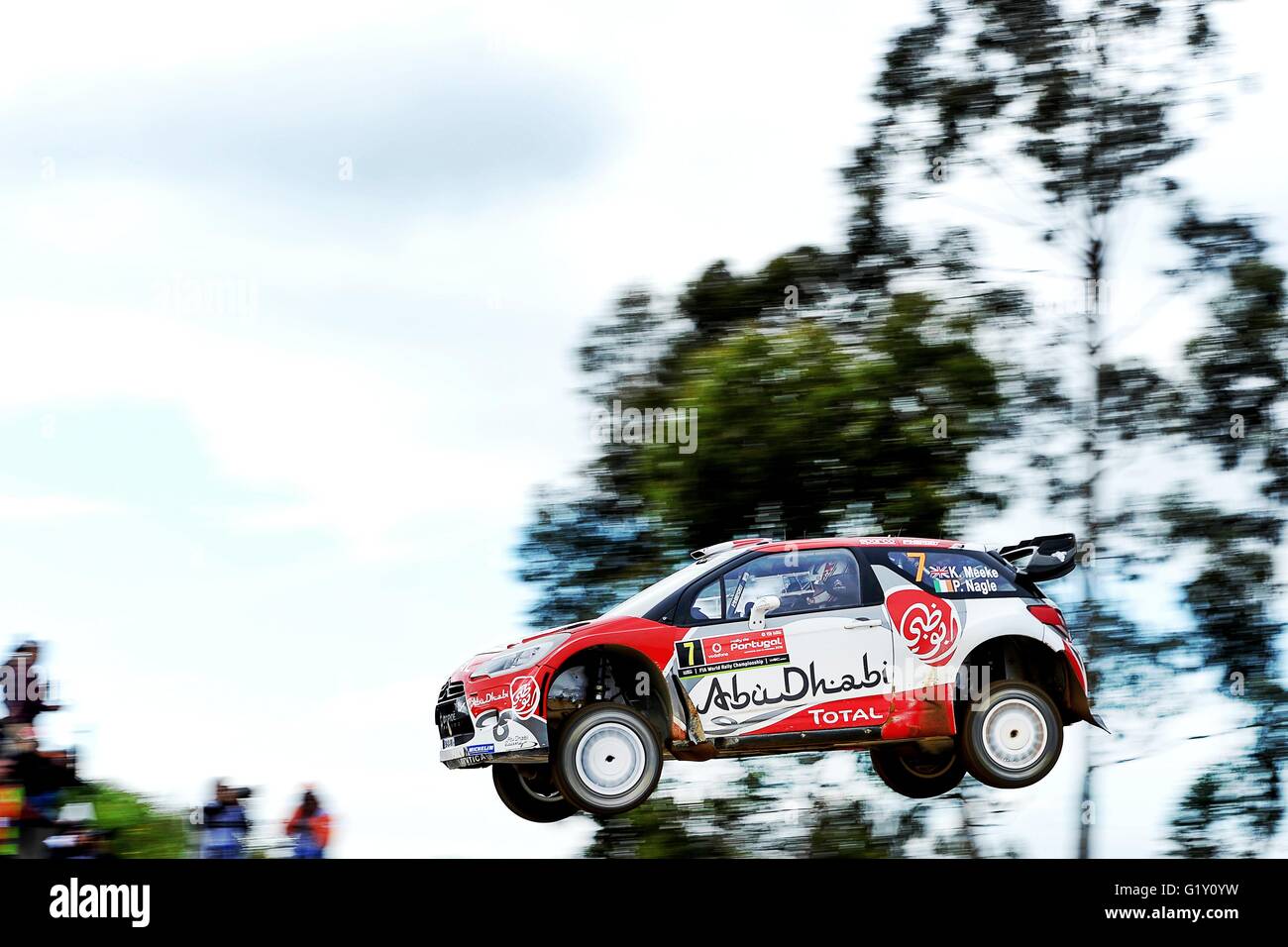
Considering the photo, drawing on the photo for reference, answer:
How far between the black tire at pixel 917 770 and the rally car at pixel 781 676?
52cm

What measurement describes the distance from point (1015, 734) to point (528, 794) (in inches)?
152

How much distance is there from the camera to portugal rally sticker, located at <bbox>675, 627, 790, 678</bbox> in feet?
33.5

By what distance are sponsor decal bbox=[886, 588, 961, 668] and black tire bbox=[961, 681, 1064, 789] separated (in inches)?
20.9

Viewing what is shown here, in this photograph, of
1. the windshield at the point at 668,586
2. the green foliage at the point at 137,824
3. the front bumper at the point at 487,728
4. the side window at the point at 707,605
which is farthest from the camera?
the green foliage at the point at 137,824

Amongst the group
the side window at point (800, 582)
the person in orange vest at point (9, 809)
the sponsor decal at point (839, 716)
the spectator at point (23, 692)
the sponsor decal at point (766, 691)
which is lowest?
the person in orange vest at point (9, 809)

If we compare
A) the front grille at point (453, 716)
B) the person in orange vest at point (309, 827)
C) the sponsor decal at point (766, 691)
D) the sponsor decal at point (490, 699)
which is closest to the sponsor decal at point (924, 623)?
the sponsor decal at point (766, 691)

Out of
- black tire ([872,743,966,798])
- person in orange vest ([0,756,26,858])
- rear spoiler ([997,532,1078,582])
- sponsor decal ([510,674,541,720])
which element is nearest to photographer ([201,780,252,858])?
person in orange vest ([0,756,26,858])

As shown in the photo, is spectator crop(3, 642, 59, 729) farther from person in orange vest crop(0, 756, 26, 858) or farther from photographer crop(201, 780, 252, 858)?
photographer crop(201, 780, 252, 858)

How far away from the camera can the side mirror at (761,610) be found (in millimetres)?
10016

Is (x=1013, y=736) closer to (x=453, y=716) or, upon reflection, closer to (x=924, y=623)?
(x=924, y=623)

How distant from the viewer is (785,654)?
1023cm

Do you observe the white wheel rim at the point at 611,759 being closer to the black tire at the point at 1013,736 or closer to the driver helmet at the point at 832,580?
the driver helmet at the point at 832,580

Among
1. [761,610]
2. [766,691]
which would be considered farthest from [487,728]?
[761,610]
